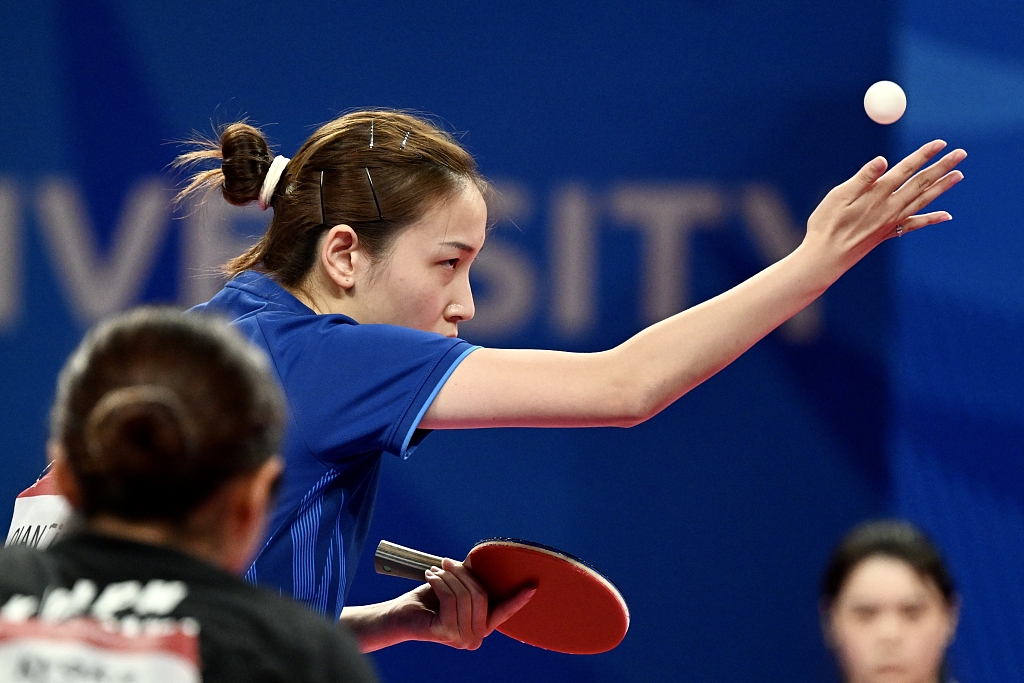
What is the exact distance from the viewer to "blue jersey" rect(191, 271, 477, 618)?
73.5 inches

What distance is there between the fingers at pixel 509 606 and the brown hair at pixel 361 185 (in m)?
0.71

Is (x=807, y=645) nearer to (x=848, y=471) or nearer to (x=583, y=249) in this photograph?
(x=848, y=471)

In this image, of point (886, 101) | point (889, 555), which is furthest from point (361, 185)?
point (886, 101)

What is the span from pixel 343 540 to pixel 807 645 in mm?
2205

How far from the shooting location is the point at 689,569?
3.83 meters

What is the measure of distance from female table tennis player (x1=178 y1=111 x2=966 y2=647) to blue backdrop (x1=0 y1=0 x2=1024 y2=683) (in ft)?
5.30

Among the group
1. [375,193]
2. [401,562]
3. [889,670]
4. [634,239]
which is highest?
[375,193]

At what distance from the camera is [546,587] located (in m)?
2.45

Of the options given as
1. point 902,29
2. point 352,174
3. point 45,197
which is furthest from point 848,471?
point 45,197

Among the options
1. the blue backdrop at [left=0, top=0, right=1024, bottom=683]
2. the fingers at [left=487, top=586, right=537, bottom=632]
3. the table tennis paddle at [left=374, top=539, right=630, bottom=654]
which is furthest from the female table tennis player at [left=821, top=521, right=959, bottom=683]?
the blue backdrop at [left=0, top=0, right=1024, bottom=683]

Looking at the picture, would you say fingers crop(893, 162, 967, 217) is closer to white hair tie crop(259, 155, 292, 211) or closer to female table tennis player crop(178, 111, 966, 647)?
female table tennis player crop(178, 111, 966, 647)

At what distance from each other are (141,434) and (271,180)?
131 centimetres

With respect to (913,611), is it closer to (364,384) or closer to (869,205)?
(869,205)

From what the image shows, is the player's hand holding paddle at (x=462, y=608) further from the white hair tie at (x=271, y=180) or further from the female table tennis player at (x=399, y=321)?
the white hair tie at (x=271, y=180)
